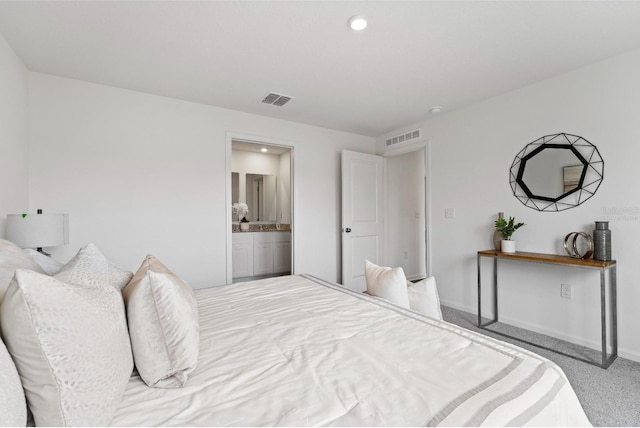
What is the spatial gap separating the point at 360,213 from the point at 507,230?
195cm

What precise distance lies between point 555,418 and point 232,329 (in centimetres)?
120

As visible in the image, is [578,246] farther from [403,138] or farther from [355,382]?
[355,382]

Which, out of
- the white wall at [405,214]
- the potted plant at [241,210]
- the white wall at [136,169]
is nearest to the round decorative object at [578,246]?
the white wall at [405,214]

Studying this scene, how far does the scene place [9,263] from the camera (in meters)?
0.92

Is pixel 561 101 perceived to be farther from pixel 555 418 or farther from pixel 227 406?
pixel 227 406

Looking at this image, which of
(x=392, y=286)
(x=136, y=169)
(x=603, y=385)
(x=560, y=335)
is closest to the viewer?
(x=392, y=286)

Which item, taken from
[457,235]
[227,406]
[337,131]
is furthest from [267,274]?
[227,406]

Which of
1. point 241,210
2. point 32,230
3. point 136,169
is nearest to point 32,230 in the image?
point 32,230

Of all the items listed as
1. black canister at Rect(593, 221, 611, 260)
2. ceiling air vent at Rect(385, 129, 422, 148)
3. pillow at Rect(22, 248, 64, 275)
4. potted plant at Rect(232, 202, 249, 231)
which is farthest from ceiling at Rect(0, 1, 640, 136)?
potted plant at Rect(232, 202, 249, 231)

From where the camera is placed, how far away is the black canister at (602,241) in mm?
2373

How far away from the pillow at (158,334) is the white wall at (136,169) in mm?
2413

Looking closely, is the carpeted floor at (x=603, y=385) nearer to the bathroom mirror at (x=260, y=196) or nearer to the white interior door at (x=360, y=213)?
the white interior door at (x=360, y=213)

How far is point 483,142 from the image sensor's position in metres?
3.34

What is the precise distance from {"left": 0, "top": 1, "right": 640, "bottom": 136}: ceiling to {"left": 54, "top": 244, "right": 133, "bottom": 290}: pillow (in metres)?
1.58
